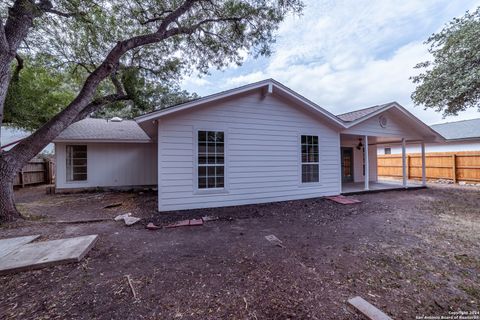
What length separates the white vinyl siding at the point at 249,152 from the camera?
5961 mm

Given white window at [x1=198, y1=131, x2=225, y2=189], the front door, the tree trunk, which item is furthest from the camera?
the front door

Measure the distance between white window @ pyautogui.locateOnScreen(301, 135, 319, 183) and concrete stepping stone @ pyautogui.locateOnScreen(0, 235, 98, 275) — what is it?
22.0 ft

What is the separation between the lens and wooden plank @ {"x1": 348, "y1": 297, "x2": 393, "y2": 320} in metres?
1.98

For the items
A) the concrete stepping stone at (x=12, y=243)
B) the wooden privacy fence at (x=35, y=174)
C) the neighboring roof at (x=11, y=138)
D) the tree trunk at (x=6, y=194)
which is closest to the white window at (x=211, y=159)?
the concrete stepping stone at (x=12, y=243)

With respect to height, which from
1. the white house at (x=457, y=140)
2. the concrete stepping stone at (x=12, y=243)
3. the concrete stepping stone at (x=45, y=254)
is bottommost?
the concrete stepping stone at (x=45, y=254)

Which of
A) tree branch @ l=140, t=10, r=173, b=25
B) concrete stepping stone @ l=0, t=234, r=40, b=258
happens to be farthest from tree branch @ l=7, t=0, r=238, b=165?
concrete stepping stone @ l=0, t=234, r=40, b=258

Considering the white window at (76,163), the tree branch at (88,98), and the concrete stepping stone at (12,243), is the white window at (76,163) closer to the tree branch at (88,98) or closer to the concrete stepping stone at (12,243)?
the tree branch at (88,98)

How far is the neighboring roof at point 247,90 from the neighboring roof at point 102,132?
537cm

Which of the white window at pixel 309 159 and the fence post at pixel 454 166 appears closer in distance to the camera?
the white window at pixel 309 159

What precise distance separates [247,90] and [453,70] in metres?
9.57

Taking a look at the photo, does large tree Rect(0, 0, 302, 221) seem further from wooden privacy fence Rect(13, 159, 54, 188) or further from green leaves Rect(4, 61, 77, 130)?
wooden privacy fence Rect(13, 159, 54, 188)

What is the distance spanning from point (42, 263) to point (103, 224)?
221 cm

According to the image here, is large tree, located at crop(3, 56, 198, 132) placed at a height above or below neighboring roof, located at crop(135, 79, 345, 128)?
above

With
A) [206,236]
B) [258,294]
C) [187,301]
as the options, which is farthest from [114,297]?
[206,236]
